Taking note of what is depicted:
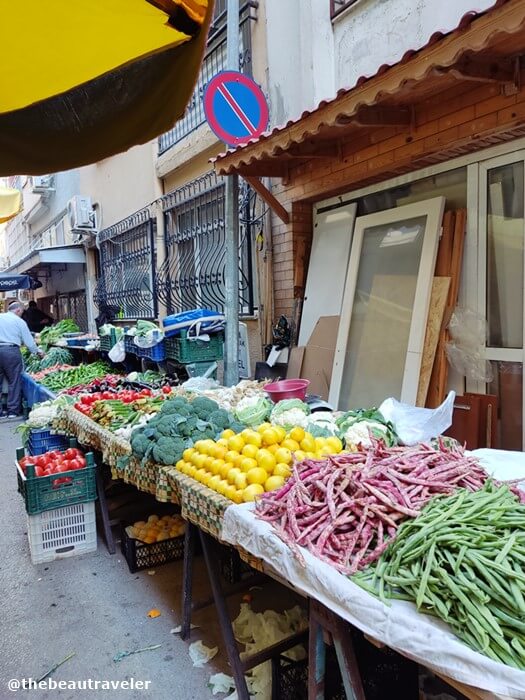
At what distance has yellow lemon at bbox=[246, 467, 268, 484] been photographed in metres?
2.46

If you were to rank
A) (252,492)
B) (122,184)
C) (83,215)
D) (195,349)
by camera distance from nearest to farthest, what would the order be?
(252,492)
(195,349)
(122,184)
(83,215)

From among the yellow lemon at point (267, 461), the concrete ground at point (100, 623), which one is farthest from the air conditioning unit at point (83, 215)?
the yellow lemon at point (267, 461)

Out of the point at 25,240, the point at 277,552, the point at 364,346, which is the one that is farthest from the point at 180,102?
the point at 25,240

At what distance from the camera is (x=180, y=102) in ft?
8.44

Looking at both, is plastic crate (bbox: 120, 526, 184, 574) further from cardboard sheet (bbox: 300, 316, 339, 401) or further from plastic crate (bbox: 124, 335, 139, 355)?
plastic crate (bbox: 124, 335, 139, 355)

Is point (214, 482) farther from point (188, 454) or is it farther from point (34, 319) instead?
point (34, 319)

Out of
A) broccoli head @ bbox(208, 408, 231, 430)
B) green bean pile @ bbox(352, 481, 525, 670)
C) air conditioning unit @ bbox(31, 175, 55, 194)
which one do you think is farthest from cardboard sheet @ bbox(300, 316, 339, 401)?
air conditioning unit @ bbox(31, 175, 55, 194)

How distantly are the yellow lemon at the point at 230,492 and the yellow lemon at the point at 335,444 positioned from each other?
2.15ft

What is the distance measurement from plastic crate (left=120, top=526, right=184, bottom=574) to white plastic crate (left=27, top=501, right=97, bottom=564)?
0.42 metres

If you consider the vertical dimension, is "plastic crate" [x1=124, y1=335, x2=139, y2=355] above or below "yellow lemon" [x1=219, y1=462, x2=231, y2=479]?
above

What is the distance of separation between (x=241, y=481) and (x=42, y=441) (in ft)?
13.2

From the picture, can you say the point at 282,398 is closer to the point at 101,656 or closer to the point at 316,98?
the point at 101,656

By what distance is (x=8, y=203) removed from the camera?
368 inches

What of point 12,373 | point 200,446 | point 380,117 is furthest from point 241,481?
point 12,373
